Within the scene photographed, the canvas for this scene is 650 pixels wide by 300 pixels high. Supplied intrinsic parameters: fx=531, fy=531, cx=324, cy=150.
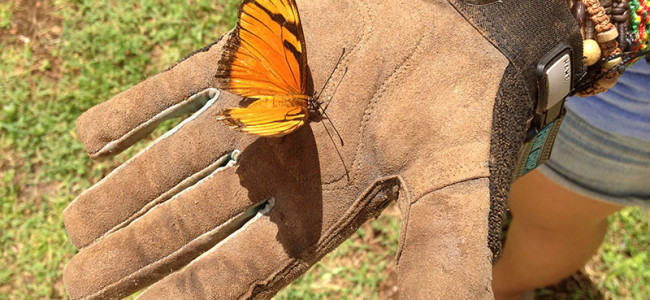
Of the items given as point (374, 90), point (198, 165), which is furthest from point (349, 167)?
point (198, 165)

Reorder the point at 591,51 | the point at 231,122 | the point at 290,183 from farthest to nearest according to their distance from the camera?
the point at 290,183 < the point at 591,51 < the point at 231,122

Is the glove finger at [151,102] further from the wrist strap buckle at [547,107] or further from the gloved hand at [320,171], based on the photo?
the wrist strap buckle at [547,107]

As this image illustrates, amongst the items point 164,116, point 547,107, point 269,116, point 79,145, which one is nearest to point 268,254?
point 269,116

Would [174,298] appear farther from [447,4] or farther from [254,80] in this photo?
[447,4]

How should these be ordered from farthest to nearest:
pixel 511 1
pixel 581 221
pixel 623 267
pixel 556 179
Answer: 1. pixel 623 267
2. pixel 581 221
3. pixel 556 179
4. pixel 511 1

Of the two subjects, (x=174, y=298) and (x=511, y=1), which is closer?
(x=511, y=1)

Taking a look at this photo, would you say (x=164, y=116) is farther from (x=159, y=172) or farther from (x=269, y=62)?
(x=269, y=62)
